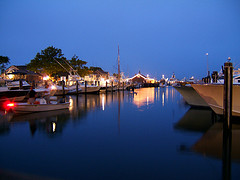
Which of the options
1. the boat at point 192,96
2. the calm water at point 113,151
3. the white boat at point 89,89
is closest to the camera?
the calm water at point 113,151

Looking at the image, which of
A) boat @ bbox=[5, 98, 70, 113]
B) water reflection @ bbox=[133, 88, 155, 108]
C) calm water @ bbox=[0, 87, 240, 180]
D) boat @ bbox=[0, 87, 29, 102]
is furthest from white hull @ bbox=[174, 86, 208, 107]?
boat @ bbox=[0, 87, 29, 102]

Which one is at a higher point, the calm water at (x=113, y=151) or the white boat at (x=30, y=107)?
the white boat at (x=30, y=107)

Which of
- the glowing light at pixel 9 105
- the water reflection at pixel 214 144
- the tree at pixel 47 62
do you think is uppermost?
the tree at pixel 47 62

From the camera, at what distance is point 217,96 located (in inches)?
514

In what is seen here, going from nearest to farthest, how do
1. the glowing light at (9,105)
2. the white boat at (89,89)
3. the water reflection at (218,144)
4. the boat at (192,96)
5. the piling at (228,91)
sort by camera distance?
the water reflection at (218,144) < the piling at (228,91) < the glowing light at (9,105) < the boat at (192,96) < the white boat at (89,89)

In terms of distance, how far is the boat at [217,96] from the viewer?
12.0 metres

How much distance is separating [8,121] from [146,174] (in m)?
11.5

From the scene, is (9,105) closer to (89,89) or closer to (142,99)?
(142,99)

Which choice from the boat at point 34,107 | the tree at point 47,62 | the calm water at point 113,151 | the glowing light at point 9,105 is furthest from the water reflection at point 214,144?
the tree at point 47,62

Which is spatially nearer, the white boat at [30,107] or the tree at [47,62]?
the white boat at [30,107]

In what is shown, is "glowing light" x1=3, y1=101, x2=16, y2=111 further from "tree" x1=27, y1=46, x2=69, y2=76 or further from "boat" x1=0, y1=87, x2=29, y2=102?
"tree" x1=27, y1=46, x2=69, y2=76

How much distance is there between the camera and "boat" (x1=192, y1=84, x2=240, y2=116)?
1203 centimetres

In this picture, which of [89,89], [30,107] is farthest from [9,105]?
[89,89]

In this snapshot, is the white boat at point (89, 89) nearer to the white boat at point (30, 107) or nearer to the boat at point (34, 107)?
the boat at point (34, 107)
